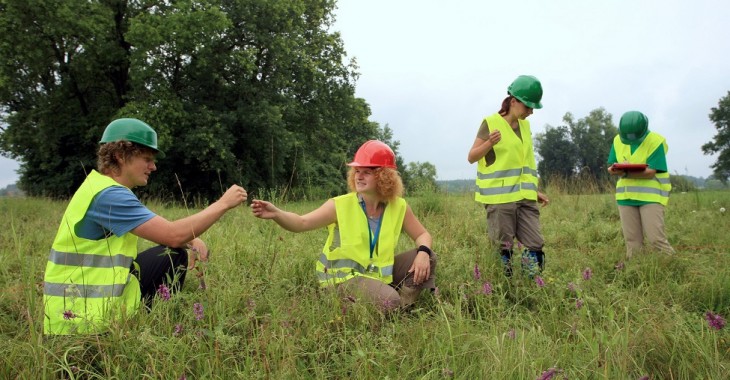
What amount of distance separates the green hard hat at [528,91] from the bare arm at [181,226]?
2.60 metres

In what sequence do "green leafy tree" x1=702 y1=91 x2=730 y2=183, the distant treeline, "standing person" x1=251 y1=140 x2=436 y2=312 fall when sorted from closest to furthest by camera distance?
"standing person" x1=251 y1=140 x2=436 y2=312, the distant treeline, "green leafy tree" x1=702 y1=91 x2=730 y2=183

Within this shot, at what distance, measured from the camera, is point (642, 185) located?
492 cm

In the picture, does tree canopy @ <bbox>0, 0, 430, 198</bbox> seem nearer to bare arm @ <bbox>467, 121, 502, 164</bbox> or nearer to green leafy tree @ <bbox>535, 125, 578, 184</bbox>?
bare arm @ <bbox>467, 121, 502, 164</bbox>

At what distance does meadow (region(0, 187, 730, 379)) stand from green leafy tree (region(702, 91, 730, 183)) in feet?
188

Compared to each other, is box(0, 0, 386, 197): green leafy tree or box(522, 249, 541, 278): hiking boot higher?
box(0, 0, 386, 197): green leafy tree

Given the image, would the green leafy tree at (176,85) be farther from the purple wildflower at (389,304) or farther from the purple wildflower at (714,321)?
the purple wildflower at (714,321)

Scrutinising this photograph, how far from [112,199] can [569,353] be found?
2.57 m

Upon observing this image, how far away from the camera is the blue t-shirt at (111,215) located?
257cm

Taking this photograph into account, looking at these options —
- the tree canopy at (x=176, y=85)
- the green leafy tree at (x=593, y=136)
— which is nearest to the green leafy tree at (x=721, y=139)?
the green leafy tree at (x=593, y=136)

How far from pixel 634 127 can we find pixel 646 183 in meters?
0.60

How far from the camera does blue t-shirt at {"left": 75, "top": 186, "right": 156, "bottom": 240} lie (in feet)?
8.43

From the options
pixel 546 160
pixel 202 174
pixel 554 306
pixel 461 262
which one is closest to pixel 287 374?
pixel 554 306

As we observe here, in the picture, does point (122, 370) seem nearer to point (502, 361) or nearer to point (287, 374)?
point (287, 374)

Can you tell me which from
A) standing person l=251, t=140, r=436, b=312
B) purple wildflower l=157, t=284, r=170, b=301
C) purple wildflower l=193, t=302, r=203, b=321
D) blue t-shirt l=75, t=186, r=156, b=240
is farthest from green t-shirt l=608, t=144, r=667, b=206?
blue t-shirt l=75, t=186, r=156, b=240
